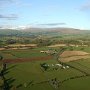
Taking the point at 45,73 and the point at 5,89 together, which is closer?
the point at 5,89

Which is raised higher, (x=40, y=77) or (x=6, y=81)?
(x=6, y=81)

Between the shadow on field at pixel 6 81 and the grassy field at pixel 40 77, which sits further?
the grassy field at pixel 40 77

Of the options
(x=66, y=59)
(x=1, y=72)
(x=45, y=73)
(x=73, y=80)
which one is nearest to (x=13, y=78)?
(x=1, y=72)

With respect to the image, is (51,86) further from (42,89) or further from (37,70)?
(37,70)

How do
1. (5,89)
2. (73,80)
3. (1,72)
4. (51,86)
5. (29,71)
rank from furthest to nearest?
(29,71) < (1,72) < (73,80) < (51,86) < (5,89)

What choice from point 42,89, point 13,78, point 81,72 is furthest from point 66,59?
point 42,89

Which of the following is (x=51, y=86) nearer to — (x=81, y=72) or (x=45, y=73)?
(x=45, y=73)

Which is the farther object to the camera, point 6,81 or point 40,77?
point 40,77

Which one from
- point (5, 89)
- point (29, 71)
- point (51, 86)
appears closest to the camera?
point (5, 89)

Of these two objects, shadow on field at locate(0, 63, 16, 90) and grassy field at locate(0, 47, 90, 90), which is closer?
shadow on field at locate(0, 63, 16, 90)
